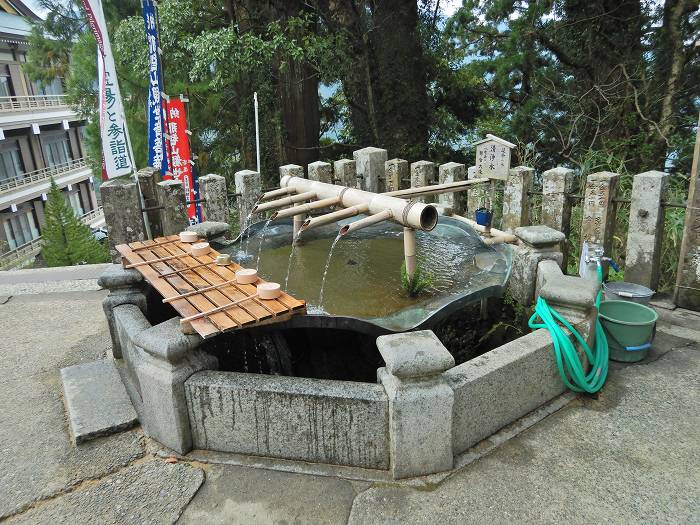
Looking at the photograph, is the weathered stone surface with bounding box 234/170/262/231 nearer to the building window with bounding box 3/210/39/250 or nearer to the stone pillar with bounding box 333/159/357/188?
the stone pillar with bounding box 333/159/357/188

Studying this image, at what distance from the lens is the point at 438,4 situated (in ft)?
42.4

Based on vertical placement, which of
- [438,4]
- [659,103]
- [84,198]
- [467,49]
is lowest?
[84,198]

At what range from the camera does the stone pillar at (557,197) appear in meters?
5.89

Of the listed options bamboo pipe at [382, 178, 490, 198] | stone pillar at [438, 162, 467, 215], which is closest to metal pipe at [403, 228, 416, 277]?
bamboo pipe at [382, 178, 490, 198]

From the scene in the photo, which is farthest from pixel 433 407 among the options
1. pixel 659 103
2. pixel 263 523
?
pixel 659 103

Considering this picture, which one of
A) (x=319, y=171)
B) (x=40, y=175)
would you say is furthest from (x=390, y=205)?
(x=40, y=175)

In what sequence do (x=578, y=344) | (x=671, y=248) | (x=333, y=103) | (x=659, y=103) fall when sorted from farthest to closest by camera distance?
(x=333, y=103) < (x=659, y=103) < (x=671, y=248) < (x=578, y=344)

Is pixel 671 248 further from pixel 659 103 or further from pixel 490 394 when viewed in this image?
pixel 659 103

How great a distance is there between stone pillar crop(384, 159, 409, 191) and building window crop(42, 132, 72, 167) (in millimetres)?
27147

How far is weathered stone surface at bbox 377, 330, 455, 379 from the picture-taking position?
10.3ft

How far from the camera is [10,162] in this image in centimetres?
2542

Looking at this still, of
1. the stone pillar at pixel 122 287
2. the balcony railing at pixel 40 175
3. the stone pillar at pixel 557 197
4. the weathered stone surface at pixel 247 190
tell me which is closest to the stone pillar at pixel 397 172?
the weathered stone surface at pixel 247 190

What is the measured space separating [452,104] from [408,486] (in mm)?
11660

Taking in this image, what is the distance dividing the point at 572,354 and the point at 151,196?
16.7 ft
